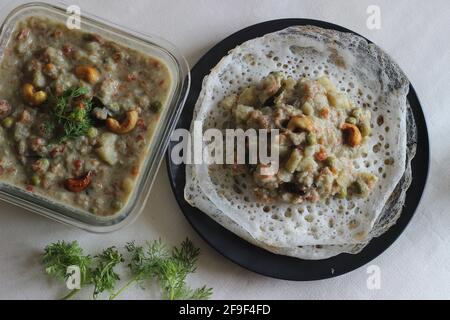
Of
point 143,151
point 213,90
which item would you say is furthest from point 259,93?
point 143,151

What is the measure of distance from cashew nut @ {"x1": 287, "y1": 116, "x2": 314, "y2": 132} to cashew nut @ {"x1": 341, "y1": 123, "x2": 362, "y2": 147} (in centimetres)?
28

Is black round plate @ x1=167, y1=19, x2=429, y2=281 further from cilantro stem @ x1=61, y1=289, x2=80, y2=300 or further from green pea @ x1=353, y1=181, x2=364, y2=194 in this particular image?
cilantro stem @ x1=61, y1=289, x2=80, y2=300

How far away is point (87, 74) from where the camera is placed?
3.27 m

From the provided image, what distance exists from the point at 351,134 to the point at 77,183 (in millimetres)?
1592

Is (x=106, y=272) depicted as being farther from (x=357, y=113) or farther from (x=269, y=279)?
(x=357, y=113)

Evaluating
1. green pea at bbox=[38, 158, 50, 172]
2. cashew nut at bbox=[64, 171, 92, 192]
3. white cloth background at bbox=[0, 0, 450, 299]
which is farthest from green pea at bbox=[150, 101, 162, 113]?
green pea at bbox=[38, 158, 50, 172]

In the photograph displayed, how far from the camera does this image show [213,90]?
350 cm

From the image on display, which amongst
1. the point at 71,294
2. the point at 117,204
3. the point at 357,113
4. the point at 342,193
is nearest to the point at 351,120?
the point at 357,113

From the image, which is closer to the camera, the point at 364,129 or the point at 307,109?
the point at 307,109

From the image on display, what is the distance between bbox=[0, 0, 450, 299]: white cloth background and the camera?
3486 mm

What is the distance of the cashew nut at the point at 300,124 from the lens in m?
3.21

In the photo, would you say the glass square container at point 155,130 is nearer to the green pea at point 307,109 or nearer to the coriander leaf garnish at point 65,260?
the coriander leaf garnish at point 65,260

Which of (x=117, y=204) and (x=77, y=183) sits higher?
(x=77, y=183)

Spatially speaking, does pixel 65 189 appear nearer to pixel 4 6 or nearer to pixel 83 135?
pixel 83 135
